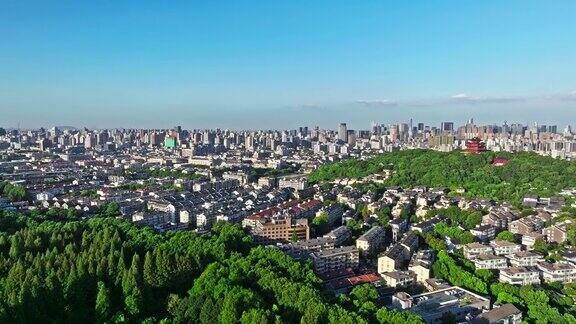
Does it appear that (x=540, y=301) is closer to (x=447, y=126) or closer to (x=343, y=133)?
(x=343, y=133)

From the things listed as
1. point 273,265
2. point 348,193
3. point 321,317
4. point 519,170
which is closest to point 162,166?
point 348,193

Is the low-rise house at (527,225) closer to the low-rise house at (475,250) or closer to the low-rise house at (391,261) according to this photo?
the low-rise house at (475,250)

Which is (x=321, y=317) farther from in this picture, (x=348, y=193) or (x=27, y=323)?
(x=348, y=193)

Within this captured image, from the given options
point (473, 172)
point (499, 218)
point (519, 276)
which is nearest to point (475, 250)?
point (519, 276)

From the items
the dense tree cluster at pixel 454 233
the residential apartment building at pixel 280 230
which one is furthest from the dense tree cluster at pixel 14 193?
the dense tree cluster at pixel 454 233

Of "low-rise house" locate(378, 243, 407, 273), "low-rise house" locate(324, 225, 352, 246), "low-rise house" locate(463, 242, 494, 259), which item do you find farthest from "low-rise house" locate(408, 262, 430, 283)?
"low-rise house" locate(324, 225, 352, 246)
